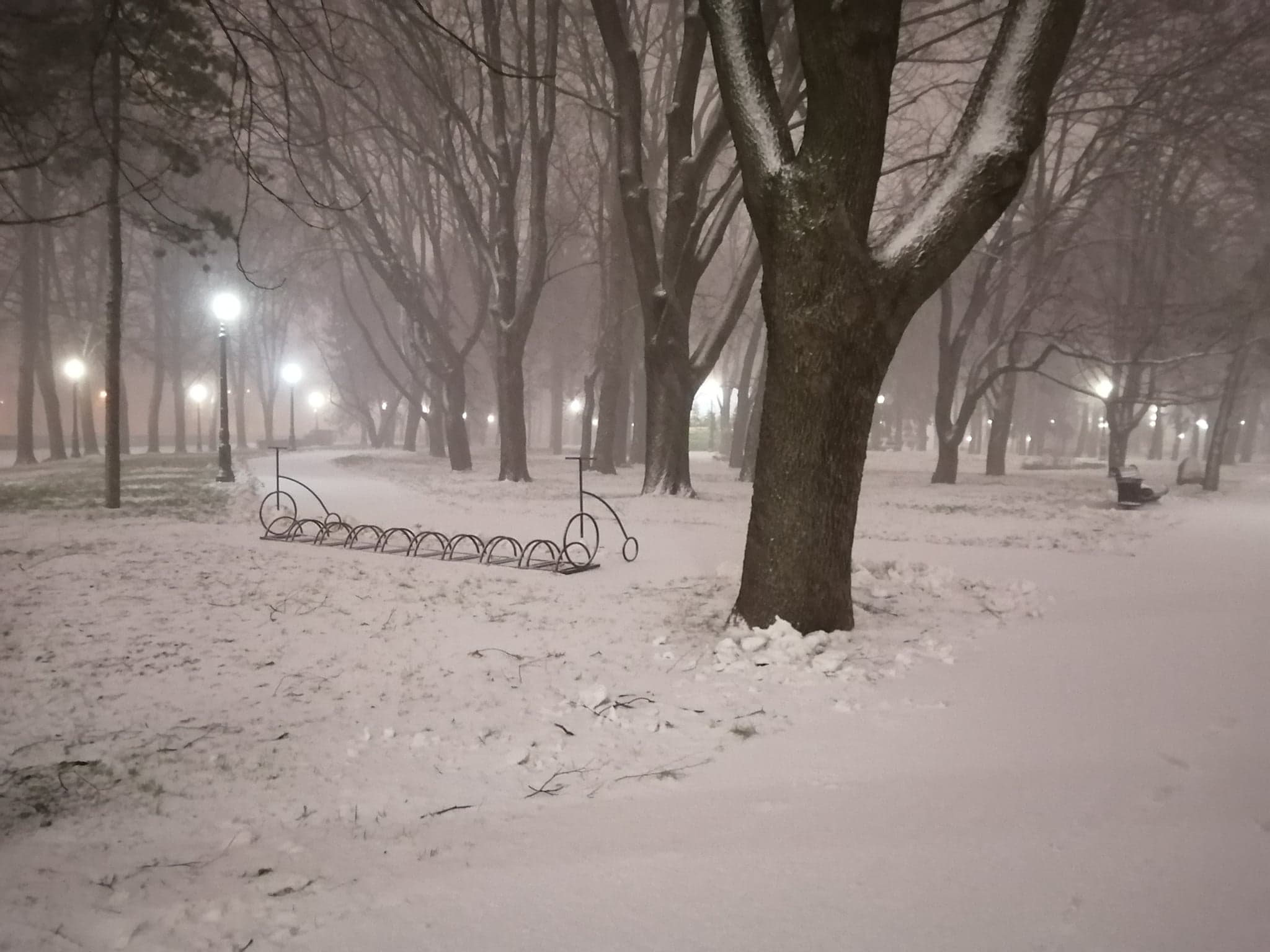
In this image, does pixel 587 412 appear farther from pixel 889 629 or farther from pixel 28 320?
pixel 889 629

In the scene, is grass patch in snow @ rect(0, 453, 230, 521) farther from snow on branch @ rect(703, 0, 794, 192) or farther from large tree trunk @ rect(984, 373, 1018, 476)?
large tree trunk @ rect(984, 373, 1018, 476)

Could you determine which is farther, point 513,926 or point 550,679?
point 550,679

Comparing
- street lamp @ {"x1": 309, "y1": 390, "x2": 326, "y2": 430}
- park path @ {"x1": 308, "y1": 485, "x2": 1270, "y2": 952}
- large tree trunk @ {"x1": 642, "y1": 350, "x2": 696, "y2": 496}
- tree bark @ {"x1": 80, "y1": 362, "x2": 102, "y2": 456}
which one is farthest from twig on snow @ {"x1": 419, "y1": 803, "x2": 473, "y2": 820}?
street lamp @ {"x1": 309, "y1": 390, "x2": 326, "y2": 430}

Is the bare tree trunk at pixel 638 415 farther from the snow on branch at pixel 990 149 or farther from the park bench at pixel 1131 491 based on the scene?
the snow on branch at pixel 990 149

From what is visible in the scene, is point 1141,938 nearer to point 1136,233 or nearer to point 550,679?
point 550,679

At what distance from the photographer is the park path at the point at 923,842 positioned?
260 centimetres

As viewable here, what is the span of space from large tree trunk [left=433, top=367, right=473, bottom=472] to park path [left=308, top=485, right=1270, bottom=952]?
20520 millimetres

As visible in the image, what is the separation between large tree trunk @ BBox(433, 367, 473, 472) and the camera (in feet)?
78.8

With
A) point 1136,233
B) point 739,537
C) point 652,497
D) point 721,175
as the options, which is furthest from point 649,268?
point 721,175

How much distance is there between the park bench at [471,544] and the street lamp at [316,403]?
59.6m

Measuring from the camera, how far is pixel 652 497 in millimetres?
14562

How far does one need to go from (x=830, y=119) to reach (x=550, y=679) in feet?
13.8

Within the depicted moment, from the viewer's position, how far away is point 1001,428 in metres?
26.2

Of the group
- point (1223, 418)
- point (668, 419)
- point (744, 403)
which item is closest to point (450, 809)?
point (668, 419)
